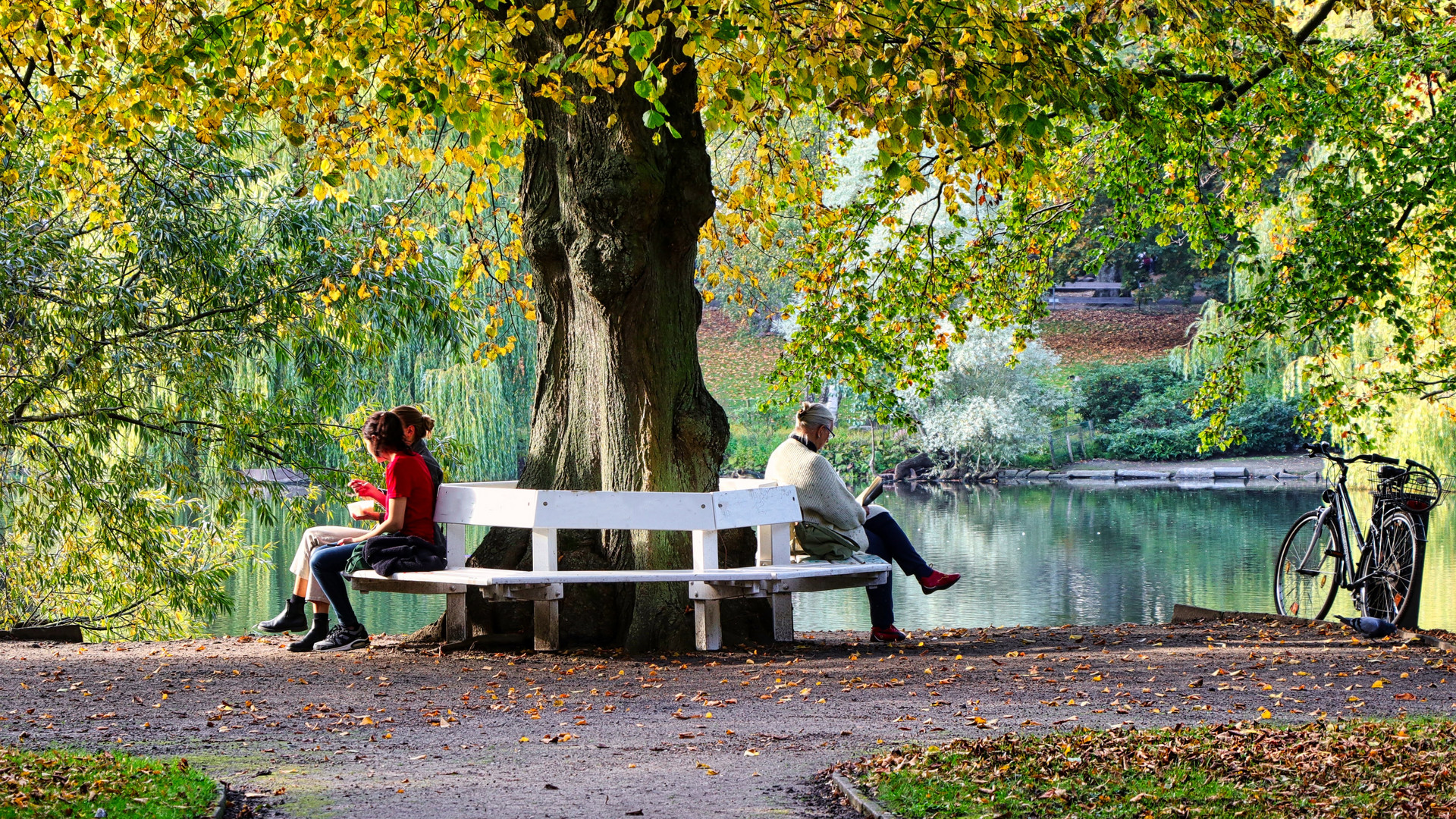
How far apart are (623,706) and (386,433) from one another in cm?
235

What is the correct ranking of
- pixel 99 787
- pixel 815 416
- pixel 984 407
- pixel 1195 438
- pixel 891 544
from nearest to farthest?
pixel 99 787 < pixel 815 416 < pixel 891 544 < pixel 984 407 < pixel 1195 438

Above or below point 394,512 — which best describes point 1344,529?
below

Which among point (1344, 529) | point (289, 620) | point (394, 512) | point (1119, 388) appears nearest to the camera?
point (394, 512)

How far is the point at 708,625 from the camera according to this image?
727 cm

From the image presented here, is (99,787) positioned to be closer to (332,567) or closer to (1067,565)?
(332,567)

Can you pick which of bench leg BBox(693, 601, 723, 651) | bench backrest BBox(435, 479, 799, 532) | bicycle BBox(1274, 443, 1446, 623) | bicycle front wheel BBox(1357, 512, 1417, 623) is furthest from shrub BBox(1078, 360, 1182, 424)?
bench backrest BBox(435, 479, 799, 532)

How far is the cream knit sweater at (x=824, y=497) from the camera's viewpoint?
7.91m

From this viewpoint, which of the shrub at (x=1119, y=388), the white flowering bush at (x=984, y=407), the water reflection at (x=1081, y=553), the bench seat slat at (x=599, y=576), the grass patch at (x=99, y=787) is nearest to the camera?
the grass patch at (x=99, y=787)

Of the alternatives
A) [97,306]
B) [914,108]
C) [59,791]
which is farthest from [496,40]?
[97,306]

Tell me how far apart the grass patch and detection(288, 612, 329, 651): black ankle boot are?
3.35m

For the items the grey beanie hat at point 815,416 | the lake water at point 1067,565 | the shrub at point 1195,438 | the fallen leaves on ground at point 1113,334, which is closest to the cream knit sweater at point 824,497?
the grey beanie hat at point 815,416

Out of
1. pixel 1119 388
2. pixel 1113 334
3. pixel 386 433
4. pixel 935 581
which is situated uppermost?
pixel 1113 334

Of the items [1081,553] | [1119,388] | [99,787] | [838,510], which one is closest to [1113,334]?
[1119,388]

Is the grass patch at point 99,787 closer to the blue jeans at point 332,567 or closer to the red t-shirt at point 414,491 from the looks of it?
the red t-shirt at point 414,491
